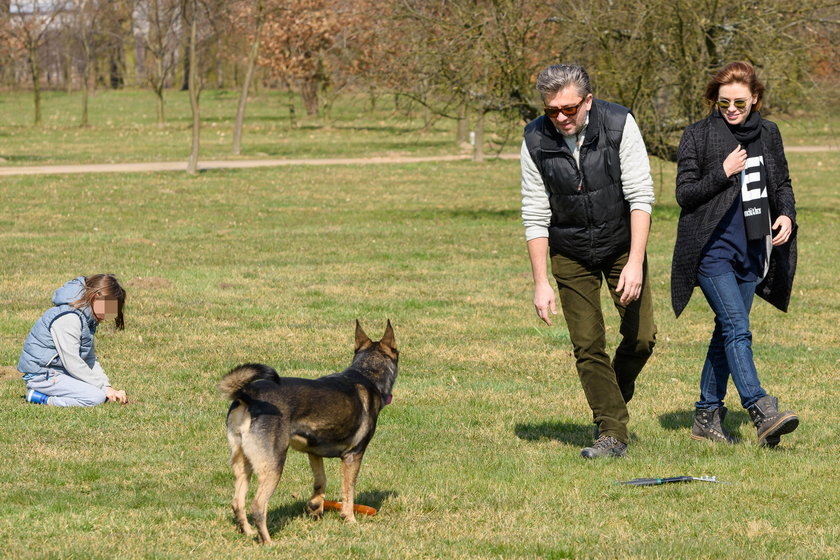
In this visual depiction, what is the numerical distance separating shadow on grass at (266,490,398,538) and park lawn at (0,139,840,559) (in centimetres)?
2

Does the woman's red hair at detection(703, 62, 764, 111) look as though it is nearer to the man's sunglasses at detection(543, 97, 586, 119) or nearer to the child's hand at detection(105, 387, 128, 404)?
the man's sunglasses at detection(543, 97, 586, 119)

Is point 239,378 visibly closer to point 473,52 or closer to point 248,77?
point 473,52

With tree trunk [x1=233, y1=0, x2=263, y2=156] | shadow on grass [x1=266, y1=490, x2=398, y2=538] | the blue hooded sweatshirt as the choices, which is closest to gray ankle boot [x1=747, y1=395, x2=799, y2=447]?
shadow on grass [x1=266, y1=490, x2=398, y2=538]

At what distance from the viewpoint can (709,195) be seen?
258 inches

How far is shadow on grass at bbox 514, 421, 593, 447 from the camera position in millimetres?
7188

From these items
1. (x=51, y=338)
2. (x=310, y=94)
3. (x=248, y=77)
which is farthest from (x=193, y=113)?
(x=310, y=94)

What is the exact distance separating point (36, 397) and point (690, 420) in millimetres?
4358

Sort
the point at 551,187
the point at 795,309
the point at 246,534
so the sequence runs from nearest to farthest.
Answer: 1. the point at 246,534
2. the point at 551,187
3. the point at 795,309

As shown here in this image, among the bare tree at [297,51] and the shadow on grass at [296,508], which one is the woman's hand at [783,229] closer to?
the shadow on grass at [296,508]

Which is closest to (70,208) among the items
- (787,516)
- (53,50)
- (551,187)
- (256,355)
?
(256,355)

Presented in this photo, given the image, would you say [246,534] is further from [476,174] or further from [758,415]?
[476,174]

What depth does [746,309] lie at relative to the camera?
22.1 feet

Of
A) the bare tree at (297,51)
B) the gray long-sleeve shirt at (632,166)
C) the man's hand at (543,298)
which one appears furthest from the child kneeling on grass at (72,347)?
the bare tree at (297,51)

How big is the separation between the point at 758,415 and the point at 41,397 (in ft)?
15.1
